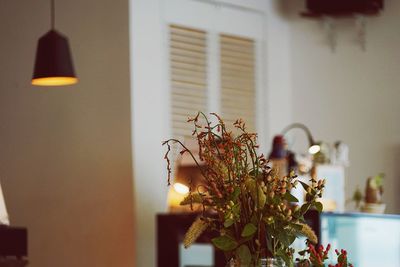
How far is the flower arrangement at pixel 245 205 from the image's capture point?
7.13ft

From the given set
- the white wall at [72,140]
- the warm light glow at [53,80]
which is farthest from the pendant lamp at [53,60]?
the white wall at [72,140]

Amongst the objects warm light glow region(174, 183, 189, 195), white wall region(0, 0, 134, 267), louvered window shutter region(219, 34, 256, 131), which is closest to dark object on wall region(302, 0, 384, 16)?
louvered window shutter region(219, 34, 256, 131)

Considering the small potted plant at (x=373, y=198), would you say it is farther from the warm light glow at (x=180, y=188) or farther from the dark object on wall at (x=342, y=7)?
the dark object on wall at (x=342, y=7)

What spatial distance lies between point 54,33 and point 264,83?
231 centimetres

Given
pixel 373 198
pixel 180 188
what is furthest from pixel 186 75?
pixel 373 198

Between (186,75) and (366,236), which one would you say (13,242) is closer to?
(366,236)

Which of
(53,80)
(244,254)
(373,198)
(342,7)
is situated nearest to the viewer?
(244,254)

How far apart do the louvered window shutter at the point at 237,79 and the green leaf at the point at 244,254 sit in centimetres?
372

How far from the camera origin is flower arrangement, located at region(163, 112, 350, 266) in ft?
7.13

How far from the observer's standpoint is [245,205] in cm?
221

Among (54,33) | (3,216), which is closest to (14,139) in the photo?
(54,33)

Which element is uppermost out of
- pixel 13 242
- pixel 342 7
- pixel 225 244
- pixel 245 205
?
pixel 342 7

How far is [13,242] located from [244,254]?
61.9 inches

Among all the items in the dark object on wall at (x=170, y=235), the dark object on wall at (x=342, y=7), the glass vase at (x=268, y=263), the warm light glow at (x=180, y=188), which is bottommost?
the dark object on wall at (x=170, y=235)
